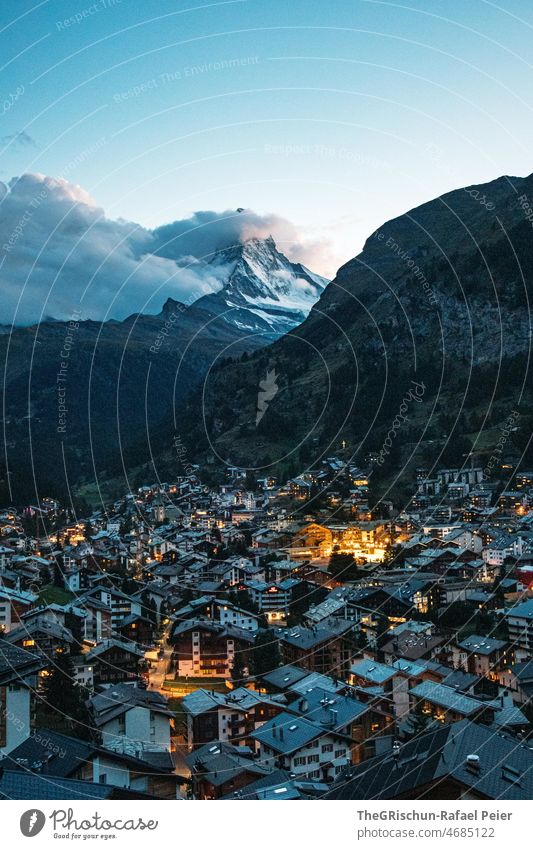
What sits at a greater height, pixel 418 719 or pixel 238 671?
pixel 418 719

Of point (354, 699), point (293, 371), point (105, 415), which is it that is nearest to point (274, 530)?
point (354, 699)

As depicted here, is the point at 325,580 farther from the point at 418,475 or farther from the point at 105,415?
the point at 105,415

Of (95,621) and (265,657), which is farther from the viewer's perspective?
(95,621)

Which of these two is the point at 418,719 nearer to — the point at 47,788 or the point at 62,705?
the point at 62,705

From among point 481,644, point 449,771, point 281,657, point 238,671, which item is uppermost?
point 449,771

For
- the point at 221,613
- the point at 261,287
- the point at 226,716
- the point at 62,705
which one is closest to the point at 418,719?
the point at 226,716

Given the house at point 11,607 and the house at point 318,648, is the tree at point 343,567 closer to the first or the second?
the house at point 318,648

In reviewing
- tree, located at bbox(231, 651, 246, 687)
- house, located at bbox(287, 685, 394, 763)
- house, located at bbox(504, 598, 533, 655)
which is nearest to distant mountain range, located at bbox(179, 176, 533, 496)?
house, located at bbox(504, 598, 533, 655)
